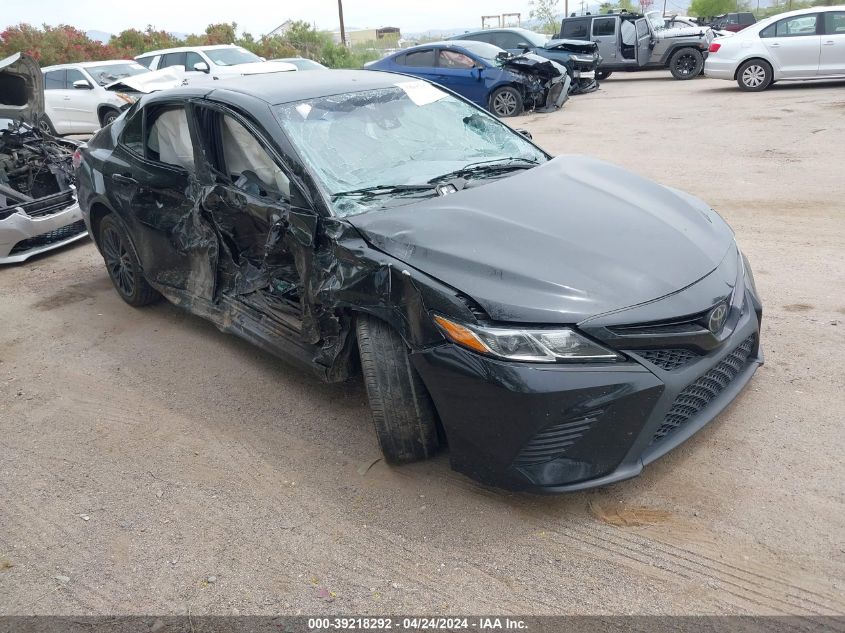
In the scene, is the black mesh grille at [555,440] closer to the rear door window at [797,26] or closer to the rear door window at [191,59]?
the rear door window at [797,26]

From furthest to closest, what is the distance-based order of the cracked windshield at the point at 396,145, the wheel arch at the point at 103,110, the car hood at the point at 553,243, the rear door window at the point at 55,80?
the rear door window at the point at 55,80 → the wheel arch at the point at 103,110 → the cracked windshield at the point at 396,145 → the car hood at the point at 553,243

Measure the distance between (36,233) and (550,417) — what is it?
6.25m

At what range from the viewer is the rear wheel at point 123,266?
5.07m

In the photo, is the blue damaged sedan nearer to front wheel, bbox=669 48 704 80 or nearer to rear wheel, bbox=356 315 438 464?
front wheel, bbox=669 48 704 80

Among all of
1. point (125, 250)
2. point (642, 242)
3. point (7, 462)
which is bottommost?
point (7, 462)

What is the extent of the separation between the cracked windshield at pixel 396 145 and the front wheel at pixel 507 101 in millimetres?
9833

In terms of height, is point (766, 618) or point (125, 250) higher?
point (125, 250)

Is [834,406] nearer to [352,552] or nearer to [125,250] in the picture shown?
[352,552]

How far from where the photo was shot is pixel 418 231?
3.01 meters

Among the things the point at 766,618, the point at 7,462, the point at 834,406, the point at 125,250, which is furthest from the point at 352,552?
the point at 125,250

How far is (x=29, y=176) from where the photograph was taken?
7645mm

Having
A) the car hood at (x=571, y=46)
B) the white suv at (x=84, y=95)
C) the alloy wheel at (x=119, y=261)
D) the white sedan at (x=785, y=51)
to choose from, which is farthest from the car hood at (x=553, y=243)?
the car hood at (x=571, y=46)

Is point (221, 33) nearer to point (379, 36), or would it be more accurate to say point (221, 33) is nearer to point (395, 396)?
point (395, 396)

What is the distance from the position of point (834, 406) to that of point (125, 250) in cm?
461
